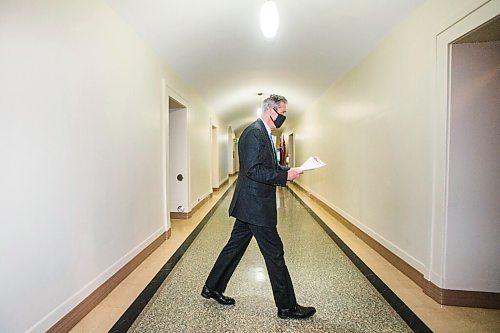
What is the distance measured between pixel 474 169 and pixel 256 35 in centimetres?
266

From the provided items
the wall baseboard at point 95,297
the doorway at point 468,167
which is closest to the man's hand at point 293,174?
the doorway at point 468,167

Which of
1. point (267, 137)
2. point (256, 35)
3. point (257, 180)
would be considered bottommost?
point (257, 180)

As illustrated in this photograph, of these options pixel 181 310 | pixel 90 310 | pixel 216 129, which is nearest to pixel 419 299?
pixel 181 310

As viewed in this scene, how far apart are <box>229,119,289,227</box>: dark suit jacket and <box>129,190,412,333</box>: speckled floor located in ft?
2.25

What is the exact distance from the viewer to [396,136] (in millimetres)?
3010

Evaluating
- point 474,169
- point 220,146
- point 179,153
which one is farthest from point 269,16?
point 220,146

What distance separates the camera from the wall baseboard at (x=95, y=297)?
1885mm

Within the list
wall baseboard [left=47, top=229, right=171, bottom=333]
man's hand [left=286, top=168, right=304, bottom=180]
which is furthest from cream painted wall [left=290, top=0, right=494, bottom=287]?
wall baseboard [left=47, top=229, right=171, bottom=333]

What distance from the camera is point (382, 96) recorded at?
11.0 ft

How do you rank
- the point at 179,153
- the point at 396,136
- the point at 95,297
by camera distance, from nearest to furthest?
1. the point at 95,297
2. the point at 396,136
3. the point at 179,153

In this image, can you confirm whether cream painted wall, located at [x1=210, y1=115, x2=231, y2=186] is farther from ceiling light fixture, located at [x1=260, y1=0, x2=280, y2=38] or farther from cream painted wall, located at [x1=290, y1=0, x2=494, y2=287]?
ceiling light fixture, located at [x1=260, y1=0, x2=280, y2=38]

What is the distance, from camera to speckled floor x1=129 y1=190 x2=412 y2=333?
1992 mm

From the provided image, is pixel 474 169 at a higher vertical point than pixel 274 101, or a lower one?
lower

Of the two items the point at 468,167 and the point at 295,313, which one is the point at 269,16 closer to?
the point at 468,167
